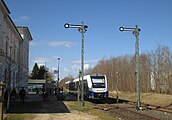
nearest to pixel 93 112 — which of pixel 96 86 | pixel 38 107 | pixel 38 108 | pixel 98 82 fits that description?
pixel 38 108

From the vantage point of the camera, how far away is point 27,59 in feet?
215

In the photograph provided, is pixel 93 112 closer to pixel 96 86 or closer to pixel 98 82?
pixel 96 86

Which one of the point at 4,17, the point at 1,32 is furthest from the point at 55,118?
the point at 4,17

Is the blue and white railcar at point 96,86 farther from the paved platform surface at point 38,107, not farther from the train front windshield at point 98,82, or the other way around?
the paved platform surface at point 38,107

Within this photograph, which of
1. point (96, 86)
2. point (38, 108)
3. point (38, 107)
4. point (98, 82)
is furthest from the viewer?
point (98, 82)

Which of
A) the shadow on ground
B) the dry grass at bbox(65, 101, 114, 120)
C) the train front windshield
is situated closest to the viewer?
the dry grass at bbox(65, 101, 114, 120)

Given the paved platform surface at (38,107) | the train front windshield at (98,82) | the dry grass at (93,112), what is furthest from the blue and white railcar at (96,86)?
the dry grass at (93,112)

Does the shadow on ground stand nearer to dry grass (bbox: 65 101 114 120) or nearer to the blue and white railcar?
dry grass (bbox: 65 101 114 120)

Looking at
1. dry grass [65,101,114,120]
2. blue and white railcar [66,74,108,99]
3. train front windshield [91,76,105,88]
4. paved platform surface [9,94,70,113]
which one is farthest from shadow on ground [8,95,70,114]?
train front windshield [91,76,105,88]

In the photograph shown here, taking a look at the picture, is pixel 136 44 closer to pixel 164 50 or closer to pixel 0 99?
pixel 0 99

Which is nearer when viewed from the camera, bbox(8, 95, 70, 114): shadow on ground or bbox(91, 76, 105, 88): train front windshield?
bbox(8, 95, 70, 114): shadow on ground

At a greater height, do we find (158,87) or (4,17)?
(4,17)

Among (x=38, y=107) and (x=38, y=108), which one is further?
(x=38, y=107)

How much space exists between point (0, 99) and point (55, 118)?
6.45 metres
